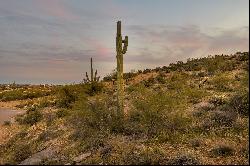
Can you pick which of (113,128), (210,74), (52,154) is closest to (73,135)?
(113,128)

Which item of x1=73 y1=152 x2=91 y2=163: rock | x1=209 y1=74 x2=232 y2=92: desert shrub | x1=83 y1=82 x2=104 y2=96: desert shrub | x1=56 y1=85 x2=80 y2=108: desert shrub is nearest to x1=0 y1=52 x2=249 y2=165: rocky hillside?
x1=73 y1=152 x2=91 y2=163: rock

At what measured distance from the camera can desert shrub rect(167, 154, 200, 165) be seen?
12094 millimetres

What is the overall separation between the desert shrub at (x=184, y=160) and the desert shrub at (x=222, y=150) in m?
1.17

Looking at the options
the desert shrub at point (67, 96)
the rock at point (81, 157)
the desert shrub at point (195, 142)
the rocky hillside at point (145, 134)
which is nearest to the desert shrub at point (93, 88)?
the desert shrub at point (67, 96)

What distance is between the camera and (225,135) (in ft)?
49.6

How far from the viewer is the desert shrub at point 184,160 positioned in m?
12.1

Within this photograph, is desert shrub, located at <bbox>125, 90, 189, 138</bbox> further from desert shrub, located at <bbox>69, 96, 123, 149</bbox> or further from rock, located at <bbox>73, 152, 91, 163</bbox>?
rock, located at <bbox>73, 152, 91, 163</bbox>

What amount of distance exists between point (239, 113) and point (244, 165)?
615cm

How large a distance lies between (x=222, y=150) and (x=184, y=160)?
5.45ft

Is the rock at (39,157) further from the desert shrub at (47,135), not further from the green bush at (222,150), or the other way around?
the green bush at (222,150)

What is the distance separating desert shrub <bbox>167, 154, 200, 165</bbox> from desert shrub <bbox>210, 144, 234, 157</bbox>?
1.17 m

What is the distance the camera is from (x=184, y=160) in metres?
12.3

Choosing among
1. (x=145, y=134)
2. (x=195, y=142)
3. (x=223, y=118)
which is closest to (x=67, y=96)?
(x=145, y=134)

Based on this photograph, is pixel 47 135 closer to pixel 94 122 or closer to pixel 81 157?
pixel 94 122
